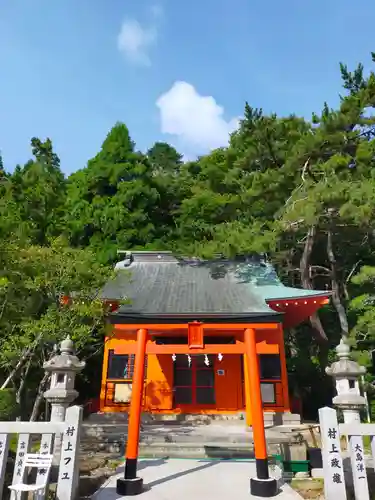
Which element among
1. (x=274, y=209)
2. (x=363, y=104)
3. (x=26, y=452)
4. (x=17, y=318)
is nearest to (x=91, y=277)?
(x=17, y=318)

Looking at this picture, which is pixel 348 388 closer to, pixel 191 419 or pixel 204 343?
pixel 204 343

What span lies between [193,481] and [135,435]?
151 centimetres

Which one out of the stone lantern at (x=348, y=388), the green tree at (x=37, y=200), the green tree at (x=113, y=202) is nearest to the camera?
the stone lantern at (x=348, y=388)

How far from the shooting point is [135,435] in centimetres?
723

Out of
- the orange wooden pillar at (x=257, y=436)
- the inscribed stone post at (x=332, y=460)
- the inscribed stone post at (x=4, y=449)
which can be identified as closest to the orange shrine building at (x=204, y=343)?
the orange wooden pillar at (x=257, y=436)

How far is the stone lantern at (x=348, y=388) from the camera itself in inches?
277

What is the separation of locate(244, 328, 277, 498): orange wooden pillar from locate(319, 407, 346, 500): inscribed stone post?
1.21 meters

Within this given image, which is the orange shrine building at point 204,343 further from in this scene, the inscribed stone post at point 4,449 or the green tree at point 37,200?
the green tree at point 37,200

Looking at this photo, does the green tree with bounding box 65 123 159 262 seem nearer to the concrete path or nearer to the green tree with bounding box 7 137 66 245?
the green tree with bounding box 7 137 66 245

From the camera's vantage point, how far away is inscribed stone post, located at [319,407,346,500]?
5.73 m

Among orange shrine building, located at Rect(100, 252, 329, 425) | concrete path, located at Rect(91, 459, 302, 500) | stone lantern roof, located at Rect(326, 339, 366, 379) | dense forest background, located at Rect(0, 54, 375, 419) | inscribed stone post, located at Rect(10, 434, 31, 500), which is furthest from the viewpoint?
orange shrine building, located at Rect(100, 252, 329, 425)

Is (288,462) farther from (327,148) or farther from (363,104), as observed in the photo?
(363,104)

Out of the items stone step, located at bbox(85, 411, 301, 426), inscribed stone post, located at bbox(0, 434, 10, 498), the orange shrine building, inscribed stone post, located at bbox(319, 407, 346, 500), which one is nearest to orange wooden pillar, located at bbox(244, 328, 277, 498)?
inscribed stone post, located at bbox(319, 407, 346, 500)

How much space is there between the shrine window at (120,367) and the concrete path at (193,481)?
471 cm
